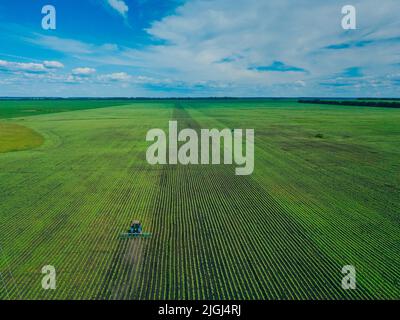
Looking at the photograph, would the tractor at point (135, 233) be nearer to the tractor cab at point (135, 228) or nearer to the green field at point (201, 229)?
the tractor cab at point (135, 228)

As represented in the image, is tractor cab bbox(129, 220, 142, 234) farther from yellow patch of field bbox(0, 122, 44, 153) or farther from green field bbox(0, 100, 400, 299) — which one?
yellow patch of field bbox(0, 122, 44, 153)

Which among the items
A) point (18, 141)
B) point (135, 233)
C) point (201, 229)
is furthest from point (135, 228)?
point (18, 141)

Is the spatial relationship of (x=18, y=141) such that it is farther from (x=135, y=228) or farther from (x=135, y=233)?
(x=135, y=233)

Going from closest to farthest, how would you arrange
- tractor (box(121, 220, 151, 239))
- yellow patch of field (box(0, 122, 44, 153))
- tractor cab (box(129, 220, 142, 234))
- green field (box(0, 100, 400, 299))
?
green field (box(0, 100, 400, 299)), tractor (box(121, 220, 151, 239)), tractor cab (box(129, 220, 142, 234)), yellow patch of field (box(0, 122, 44, 153))

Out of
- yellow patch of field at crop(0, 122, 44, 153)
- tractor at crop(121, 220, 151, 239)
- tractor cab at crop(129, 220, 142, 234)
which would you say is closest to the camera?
tractor at crop(121, 220, 151, 239)

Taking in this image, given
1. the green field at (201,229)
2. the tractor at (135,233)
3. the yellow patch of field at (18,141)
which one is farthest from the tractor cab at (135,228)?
the yellow patch of field at (18,141)

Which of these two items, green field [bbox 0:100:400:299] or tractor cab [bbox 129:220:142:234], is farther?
tractor cab [bbox 129:220:142:234]

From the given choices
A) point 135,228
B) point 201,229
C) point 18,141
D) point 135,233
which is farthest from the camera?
point 18,141

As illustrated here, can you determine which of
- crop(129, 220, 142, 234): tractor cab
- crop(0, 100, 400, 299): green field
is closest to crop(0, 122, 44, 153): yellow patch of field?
crop(0, 100, 400, 299): green field

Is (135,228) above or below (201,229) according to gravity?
above

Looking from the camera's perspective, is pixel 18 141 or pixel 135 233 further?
pixel 18 141
